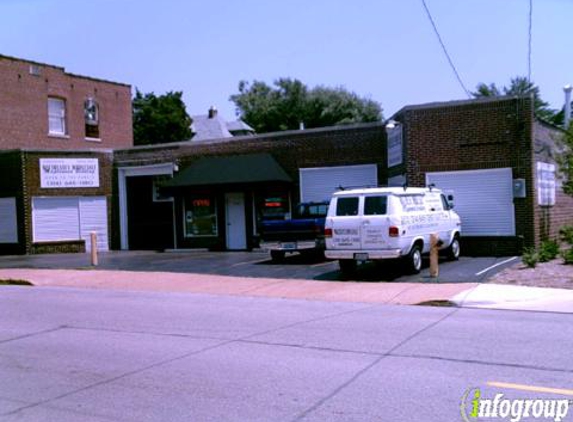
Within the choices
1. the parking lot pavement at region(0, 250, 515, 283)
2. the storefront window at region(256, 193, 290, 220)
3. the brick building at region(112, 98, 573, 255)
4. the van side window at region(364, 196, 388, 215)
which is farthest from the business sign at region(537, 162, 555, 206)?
the storefront window at region(256, 193, 290, 220)

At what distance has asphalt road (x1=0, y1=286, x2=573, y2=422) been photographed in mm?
5988

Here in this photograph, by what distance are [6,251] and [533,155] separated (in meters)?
20.7

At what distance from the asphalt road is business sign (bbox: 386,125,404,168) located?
9.88 meters

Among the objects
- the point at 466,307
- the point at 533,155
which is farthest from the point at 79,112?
the point at 466,307

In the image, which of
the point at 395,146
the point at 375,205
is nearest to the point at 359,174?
the point at 395,146

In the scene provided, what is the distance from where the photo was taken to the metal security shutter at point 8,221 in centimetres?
2670

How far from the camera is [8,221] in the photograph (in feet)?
88.4

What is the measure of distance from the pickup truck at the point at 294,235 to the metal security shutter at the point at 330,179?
431 centimetres

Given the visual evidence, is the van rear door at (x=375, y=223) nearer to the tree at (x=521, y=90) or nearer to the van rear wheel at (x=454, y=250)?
the van rear wheel at (x=454, y=250)

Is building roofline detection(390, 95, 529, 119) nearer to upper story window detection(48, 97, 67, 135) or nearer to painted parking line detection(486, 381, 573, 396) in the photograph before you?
painted parking line detection(486, 381, 573, 396)

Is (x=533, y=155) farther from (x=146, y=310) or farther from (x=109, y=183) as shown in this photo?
(x=109, y=183)

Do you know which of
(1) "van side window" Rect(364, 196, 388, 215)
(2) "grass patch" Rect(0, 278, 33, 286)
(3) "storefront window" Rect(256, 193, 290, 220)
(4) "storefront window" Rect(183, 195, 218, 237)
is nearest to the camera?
(1) "van side window" Rect(364, 196, 388, 215)

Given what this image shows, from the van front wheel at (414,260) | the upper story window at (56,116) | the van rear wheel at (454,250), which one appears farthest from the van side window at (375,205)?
the upper story window at (56,116)

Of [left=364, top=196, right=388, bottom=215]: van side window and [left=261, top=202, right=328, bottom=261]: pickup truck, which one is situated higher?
[left=364, top=196, right=388, bottom=215]: van side window
